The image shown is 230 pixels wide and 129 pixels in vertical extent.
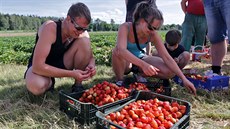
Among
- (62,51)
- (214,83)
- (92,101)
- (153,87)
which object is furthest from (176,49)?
(92,101)

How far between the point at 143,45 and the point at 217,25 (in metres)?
1.15

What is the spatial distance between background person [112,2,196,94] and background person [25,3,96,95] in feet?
1.31

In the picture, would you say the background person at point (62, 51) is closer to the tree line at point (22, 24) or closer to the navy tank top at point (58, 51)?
the navy tank top at point (58, 51)

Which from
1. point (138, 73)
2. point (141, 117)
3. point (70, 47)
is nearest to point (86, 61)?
point (70, 47)

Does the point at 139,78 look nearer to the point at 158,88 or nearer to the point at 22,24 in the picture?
the point at 158,88

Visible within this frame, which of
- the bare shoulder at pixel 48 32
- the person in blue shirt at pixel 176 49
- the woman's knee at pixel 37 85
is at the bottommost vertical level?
the woman's knee at pixel 37 85

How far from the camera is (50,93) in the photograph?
2.97 metres

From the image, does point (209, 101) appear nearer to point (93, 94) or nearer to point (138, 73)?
point (138, 73)

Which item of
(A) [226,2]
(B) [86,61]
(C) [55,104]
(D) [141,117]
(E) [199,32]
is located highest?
(A) [226,2]

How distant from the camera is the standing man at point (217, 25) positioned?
10.5 feet

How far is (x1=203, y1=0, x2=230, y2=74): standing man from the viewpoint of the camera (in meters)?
3.20

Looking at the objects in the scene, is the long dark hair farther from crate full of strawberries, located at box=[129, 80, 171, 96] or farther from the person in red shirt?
the person in red shirt

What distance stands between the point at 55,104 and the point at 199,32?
353 cm

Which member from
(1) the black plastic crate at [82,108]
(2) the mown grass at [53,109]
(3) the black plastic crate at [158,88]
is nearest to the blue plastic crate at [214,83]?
(2) the mown grass at [53,109]
